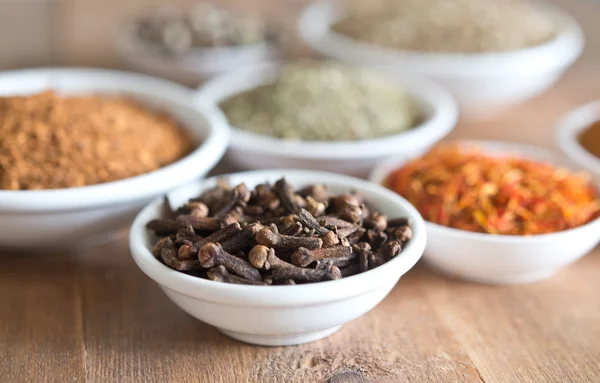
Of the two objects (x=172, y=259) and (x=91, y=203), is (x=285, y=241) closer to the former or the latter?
(x=172, y=259)

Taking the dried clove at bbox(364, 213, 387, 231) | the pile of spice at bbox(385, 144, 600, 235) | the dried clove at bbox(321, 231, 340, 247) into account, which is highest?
the dried clove at bbox(321, 231, 340, 247)

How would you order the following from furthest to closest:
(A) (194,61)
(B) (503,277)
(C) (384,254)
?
(A) (194,61), (B) (503,277), (C) (384,254)

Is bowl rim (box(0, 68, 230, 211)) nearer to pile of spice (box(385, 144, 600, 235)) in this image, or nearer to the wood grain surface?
the wood grain surface

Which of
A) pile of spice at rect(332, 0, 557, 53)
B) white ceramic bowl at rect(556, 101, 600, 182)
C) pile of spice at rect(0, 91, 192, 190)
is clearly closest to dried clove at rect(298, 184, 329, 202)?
pile of spice at rect(0, 91, 192, 190)

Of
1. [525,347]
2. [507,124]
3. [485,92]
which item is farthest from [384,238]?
[507,124]

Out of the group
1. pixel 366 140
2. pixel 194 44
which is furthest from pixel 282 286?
pixel 194 44
